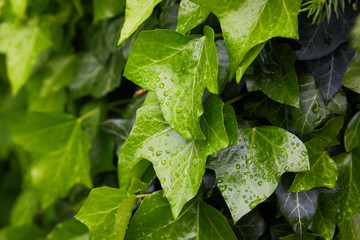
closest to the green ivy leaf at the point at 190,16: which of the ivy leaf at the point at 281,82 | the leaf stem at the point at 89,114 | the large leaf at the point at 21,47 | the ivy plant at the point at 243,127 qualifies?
the ivy plant at the point at 243,127

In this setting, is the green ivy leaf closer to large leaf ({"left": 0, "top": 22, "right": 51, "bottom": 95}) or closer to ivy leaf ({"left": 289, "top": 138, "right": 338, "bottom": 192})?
ivy leaf ({"left": 289, "top": 138, "right": 338, "bottom": 192})

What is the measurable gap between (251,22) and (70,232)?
63cm

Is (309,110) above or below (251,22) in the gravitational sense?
below

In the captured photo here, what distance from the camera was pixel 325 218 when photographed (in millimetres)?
478

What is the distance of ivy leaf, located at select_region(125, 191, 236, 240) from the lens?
48 centimetres

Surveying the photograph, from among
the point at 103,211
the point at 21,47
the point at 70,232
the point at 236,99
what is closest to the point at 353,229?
the point at 236,99

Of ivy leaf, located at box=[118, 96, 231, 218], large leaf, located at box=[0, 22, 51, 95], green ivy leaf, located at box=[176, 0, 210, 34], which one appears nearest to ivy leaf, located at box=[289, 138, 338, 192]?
ivy leaf, located at box=[118, 96, 231, 218]

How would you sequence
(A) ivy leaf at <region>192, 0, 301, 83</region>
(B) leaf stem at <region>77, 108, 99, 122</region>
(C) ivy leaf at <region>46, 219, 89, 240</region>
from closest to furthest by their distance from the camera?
(A) ivy leaf at <region>192, 0, 301, 83</region>, (C) ivy leaf at <region>46, 219, 89, 240</region>, (B) leaf stem at <region>77, 108, 99, 122</region>

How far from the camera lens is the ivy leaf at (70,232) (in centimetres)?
73

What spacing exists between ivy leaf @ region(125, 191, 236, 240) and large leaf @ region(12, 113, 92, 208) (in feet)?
1.12

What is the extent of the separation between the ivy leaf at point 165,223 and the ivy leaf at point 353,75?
269 millimetres

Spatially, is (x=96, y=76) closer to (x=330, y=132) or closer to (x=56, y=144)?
(x=56, y=144)


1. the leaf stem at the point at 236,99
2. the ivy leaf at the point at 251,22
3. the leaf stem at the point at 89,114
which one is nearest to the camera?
the ivy leaf at the point at 251,22

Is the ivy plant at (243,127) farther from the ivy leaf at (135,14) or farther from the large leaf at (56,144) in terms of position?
the large leaf at (56,144)
